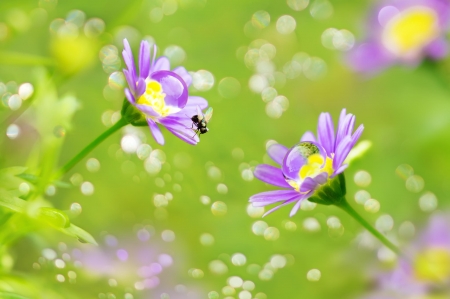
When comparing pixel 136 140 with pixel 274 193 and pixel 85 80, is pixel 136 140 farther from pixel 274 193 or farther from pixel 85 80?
→ pixel 274 193

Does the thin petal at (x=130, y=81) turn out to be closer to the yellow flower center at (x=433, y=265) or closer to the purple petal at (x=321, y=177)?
the purple petal at (x=321, y=177)

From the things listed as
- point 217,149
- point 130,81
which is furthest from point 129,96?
point 217,149

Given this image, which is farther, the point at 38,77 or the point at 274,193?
the point at 38,77

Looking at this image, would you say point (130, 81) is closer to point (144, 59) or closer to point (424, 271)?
point (144, 59)

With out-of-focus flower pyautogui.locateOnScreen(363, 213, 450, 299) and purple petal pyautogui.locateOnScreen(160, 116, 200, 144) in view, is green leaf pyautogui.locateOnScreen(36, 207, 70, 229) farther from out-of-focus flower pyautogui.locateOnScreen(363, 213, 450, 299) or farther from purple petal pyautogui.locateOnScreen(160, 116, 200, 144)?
out-of-focus flower pyautogui.locateOnScreen(363, 213, 450, 299)

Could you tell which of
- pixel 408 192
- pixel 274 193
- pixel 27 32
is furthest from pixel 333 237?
pixel 27 32
